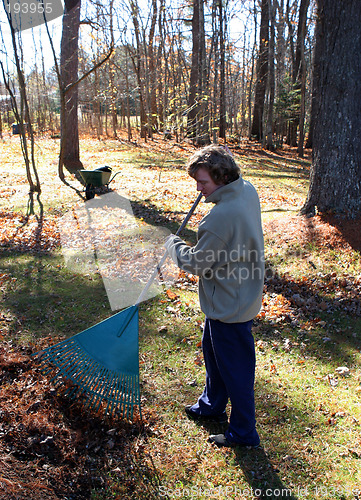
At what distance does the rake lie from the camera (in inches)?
116

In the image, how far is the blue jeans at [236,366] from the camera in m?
2.60

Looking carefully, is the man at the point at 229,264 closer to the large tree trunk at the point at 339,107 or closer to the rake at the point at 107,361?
the rake at the point at 107,361

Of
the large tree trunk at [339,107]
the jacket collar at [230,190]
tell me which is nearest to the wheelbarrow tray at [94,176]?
the large tree trunk at [339,107]

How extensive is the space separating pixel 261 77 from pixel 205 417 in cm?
1982

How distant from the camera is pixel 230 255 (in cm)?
239

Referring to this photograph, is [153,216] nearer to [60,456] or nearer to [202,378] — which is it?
[202,378]

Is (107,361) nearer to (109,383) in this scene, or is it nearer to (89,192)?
(109,383)

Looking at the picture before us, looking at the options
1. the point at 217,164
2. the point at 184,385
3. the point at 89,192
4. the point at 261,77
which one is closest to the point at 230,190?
the point at 217,164

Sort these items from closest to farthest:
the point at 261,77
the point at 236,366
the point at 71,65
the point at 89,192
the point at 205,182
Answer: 1. the point at 205,182
2. the point at 236,366
3. the point at 89,192
4. the point at 71,65
5. the point at 261,77

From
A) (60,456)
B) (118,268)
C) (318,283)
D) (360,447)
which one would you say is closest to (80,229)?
(118,268)

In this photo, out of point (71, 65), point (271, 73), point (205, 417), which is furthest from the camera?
point (271, 73)

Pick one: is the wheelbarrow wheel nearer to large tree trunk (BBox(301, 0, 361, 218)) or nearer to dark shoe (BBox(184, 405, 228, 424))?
large tree trunk (BBox(301, 0, 361, 218))

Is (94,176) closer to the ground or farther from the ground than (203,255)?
closer to the ground

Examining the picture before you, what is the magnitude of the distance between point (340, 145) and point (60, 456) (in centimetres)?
556
